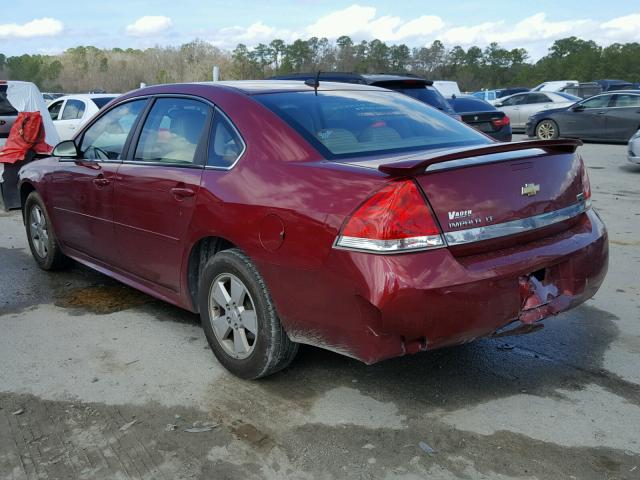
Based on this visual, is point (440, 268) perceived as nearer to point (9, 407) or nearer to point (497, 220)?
point (497, 220)

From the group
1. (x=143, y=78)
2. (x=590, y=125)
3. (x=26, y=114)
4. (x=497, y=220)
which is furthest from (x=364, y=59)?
(x=497, y=220)

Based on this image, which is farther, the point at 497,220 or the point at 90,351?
the point at 90,351

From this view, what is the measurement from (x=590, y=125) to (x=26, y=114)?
14028 millimetres

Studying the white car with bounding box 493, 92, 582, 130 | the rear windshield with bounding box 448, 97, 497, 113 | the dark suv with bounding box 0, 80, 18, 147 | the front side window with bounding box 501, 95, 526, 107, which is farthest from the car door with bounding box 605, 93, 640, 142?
the dark suv with bounding box 0, 80, 18, 147

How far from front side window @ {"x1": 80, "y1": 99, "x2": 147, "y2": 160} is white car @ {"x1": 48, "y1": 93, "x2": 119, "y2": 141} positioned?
8775 millimetres

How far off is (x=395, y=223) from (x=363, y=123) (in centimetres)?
114

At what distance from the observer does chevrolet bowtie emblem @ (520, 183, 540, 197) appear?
322 centimetres

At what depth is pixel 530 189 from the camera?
3250 millimetres

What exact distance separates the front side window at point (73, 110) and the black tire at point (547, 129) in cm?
1184

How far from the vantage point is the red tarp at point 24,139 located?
8469 millimetres

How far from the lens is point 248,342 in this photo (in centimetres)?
365

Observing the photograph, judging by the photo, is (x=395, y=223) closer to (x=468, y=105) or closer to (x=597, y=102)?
(x=468, y=105)

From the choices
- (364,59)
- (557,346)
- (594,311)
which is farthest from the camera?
(364,59)

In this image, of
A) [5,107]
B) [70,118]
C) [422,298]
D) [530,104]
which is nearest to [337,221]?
[422,298]
